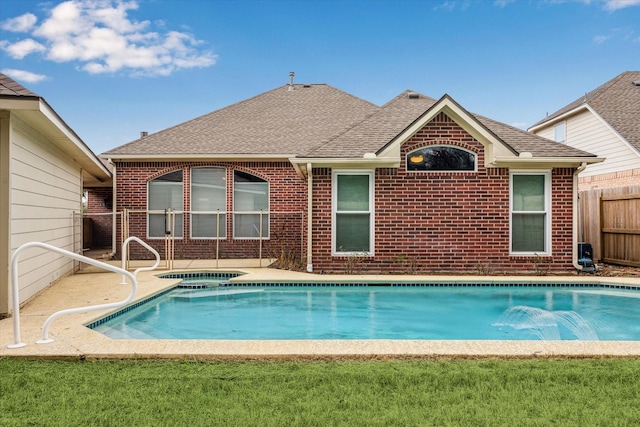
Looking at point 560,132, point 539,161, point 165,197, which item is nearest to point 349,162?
point 539,161

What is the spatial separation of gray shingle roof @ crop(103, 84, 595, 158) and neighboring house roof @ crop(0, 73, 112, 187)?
3.77m

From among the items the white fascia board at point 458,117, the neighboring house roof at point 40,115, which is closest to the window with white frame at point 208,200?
the neighboring house roof at point 40,115

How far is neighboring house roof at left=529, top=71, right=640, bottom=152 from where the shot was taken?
54.9 feet

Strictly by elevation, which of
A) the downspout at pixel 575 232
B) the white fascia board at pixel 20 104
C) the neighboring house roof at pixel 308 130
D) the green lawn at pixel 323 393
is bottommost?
the green lawn at pixel 323 393

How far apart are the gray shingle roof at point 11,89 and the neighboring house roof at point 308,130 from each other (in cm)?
566

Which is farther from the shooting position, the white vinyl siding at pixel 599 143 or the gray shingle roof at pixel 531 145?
the white vinyl siding at pixel 599 143

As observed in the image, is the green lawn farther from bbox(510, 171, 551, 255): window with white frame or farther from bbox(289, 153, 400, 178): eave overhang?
bbox(510, 171, 551, 255): window with white frame

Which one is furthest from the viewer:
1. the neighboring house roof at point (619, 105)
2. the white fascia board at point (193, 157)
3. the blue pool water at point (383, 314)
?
the neighboring house roof at point (619, 105)

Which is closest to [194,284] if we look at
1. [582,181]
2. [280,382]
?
[280,382]

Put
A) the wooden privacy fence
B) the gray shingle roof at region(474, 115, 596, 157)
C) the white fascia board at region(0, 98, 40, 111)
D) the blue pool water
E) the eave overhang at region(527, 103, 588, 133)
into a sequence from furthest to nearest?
the eave overhang at region(527, 103, 588, 133)
the wooden privacy fence
the gray shingle roof at region(474, 115, 596, 157)
the blue pool water
the white fascia board at region(0, 98, 40, 111)

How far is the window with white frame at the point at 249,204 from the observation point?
14969 millimetres

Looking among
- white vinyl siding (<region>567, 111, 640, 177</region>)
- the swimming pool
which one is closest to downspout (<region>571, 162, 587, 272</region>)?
the swimming pool

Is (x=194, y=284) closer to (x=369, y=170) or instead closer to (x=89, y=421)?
(x=369, y=170)

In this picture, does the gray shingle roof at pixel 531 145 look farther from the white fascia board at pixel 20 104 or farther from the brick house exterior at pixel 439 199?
the white fascia board at pixel 20 104
